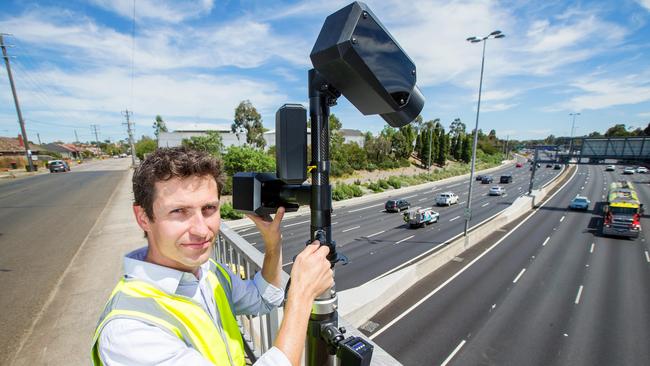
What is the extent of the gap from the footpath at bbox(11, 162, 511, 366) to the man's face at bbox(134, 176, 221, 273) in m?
3.63

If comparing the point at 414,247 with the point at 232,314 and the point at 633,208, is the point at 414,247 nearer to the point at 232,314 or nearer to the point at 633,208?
the point at 633,208

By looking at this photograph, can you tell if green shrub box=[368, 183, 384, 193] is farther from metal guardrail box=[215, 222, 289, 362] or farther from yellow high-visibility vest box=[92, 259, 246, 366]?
A: yellow high-visibility vest box=[92, 259, 246, 366]

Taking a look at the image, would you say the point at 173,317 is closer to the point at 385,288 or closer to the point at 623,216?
the point at 385,288

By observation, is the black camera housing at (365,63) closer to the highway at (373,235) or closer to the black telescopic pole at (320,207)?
the black telescopic pole at (320,207)

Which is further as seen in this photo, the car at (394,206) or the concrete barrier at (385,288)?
the car at (394,206)

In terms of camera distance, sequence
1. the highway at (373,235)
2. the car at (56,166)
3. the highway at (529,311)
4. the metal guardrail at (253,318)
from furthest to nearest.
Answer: the car at (56,166), the highway at (373,235), the highway at (529,311), the metal guardrail at (253,318)

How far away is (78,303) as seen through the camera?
4910 millimetres

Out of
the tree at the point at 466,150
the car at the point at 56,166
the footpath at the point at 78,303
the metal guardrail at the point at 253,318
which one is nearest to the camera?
the metal guardrail at the point at 253,318

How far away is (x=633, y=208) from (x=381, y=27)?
27937mm

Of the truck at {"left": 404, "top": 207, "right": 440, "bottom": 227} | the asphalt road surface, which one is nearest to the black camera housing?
the asphalt road surface

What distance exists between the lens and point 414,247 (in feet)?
60.0

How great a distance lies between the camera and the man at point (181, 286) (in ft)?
3.27

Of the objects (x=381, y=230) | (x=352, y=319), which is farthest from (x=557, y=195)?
(x=352, y=319)

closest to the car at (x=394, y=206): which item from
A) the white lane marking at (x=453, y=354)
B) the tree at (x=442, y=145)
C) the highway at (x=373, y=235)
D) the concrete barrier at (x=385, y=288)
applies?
the highway at (x=373, y=235)
